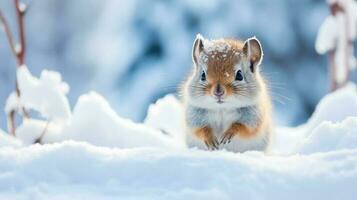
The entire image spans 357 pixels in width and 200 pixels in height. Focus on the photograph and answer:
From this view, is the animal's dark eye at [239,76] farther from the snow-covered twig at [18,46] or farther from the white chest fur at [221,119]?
the snow-covered twig at [18,46]

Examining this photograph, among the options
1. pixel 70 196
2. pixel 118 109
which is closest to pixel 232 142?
pixel 70 196

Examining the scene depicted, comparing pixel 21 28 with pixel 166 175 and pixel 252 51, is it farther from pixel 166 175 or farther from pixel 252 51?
pixel 166 175

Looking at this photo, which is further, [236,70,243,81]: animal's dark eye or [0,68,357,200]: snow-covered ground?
[236,70,243,81]: animal's dark eye

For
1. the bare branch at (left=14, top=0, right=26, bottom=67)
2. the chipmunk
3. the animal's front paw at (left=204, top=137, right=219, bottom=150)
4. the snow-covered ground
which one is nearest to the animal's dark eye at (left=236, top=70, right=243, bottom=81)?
the chipmunk

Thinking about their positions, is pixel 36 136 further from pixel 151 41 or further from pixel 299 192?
pixel 151 41

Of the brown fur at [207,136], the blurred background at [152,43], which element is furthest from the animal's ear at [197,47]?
the blurred background at [152,43]

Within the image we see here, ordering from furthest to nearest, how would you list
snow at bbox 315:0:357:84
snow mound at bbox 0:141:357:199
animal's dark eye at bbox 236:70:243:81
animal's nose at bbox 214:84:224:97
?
1. snow at bbox 315:0:357:84
2. animal's dark eye at bbox 236:70:243:81
3. animal's nose at bbox 214:84:224:97
4. snow mound at bbox 0:141:357:199

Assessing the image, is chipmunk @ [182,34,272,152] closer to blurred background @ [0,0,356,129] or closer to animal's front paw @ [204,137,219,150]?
animal's front paw @ [204,137,219,150]
